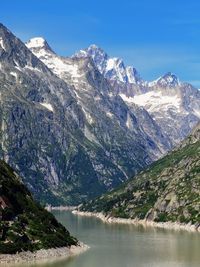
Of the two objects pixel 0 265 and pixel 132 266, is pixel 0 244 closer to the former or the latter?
pixel 0 265

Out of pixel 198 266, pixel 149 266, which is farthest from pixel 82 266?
pixel 198 266

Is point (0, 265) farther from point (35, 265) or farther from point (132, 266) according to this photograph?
point (132, 266)

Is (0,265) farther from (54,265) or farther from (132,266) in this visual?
(132,266)

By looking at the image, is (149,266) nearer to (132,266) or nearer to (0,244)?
(132,266)

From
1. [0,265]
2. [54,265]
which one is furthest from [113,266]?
[0,265]

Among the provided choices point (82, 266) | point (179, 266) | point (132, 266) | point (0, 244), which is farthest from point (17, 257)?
point (179, 266)

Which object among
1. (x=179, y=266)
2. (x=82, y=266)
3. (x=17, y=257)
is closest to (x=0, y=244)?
(x=17, y=257)

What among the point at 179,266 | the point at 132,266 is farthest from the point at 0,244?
the point at 179,266
